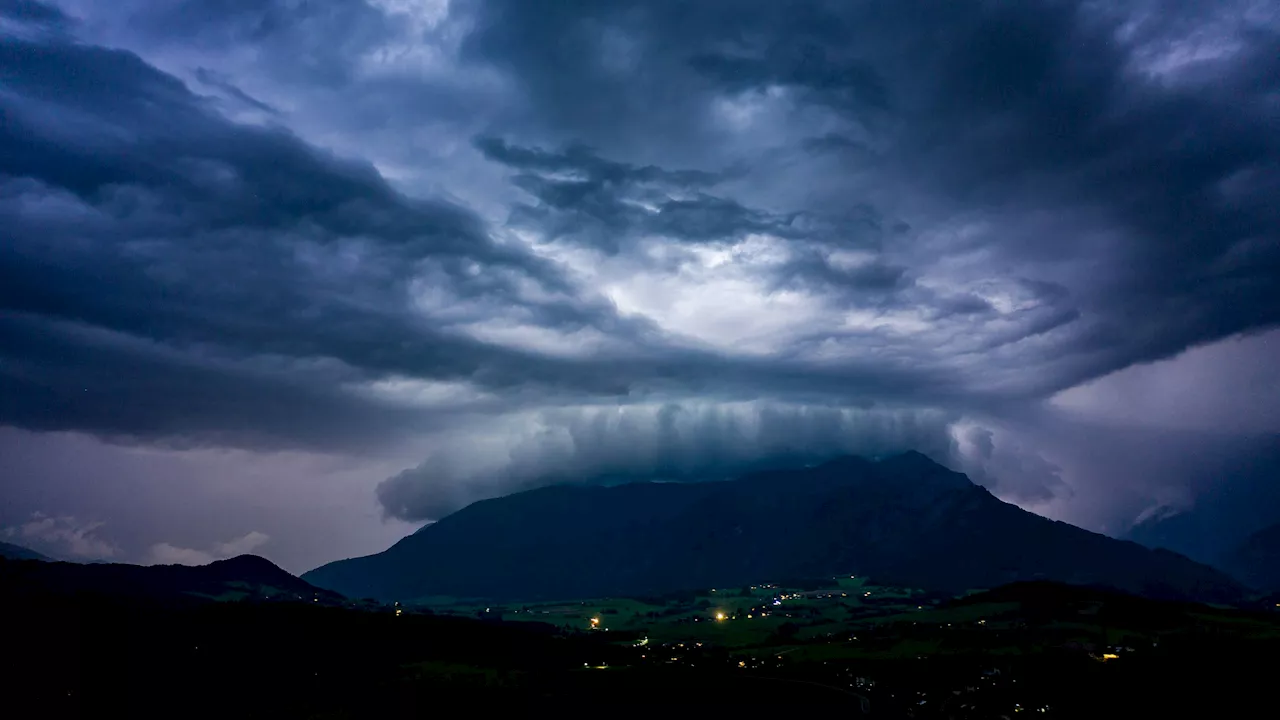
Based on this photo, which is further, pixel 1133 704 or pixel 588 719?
pixel 588 719

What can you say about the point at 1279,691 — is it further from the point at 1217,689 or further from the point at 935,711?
the point at 935,711

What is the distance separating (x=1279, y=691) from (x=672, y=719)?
139 meters

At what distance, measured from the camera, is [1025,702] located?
194250 millimetres

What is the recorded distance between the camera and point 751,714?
7781 inches

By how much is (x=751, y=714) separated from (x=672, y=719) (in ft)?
67.6

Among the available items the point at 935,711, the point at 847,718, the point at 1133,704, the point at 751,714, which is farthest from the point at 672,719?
the point at 1133,704

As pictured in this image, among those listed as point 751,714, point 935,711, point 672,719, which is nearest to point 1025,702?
point 935,711

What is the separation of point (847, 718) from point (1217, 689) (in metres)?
86.0

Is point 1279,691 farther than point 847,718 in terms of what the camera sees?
No

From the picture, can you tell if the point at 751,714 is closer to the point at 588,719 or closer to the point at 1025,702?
the point at 588,719

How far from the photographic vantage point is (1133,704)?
590 feet

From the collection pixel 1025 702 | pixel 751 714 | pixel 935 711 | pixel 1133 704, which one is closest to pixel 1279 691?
pixel 1133 704

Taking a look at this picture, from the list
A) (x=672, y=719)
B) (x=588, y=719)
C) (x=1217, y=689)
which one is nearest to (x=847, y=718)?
(x=672, y=719)

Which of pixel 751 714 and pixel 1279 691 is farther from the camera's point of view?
pixel 751 714
